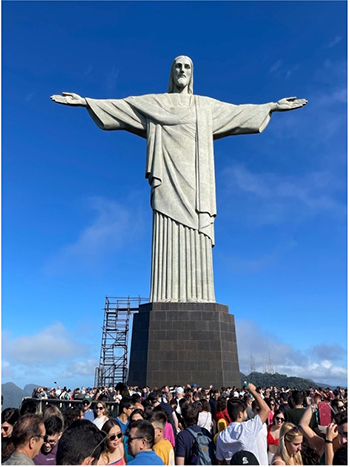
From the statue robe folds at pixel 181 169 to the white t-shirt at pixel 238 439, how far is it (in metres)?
9.37

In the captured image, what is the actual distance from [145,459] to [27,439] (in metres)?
0.91

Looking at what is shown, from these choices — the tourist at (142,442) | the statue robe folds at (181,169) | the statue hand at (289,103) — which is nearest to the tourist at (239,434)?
the tourist at (142,442)

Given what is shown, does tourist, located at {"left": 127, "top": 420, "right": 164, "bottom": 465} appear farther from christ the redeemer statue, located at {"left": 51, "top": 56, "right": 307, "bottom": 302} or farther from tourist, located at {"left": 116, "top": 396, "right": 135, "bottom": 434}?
christ the redeemer statue, located at {"left": 51, "top": 56, "right": 307, "bottom": 302}

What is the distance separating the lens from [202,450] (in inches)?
163

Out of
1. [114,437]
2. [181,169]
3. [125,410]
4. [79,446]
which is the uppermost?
[181,169]

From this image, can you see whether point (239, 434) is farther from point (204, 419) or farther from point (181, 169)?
point (181, 169)

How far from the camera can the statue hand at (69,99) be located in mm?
14352

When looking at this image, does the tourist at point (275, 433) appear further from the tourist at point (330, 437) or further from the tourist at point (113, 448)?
the tourist at point (113, 448)

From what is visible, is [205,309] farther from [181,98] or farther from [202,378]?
[181,98]

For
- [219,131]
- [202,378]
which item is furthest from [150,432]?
[219,131]

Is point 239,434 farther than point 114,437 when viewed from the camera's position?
Yes

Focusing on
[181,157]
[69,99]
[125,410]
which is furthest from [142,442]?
[69,99]

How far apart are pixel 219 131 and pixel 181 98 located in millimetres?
1867

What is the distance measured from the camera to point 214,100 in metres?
15.6
